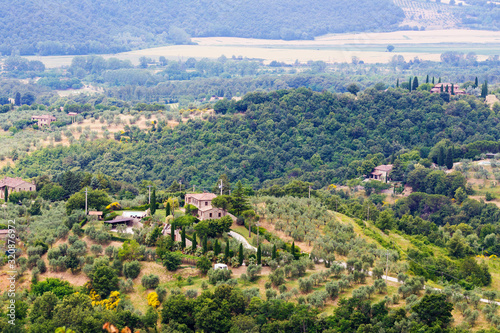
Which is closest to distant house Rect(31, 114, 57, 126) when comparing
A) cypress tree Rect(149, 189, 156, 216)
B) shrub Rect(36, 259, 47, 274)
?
cypress tree Rect(149, 189, 156, 216)

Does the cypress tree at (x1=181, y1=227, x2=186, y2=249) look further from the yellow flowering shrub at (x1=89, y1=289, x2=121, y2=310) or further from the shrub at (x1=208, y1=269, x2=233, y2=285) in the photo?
the yellow flowering shrub at (x1=89, y1=289, x2=121, y2=310)

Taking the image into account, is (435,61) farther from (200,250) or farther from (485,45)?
(200,250)

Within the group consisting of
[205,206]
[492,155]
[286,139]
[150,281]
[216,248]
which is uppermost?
[205,206]

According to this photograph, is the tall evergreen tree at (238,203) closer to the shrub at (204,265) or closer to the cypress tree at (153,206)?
the cypress tree at (153,206)

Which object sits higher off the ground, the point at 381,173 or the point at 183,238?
the point at 183,238

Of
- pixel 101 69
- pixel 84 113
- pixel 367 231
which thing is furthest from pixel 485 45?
pixel 367 231

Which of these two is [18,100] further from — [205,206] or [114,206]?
[205,206]

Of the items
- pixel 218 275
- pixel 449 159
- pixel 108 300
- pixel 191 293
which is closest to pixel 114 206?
pixel 108 300
